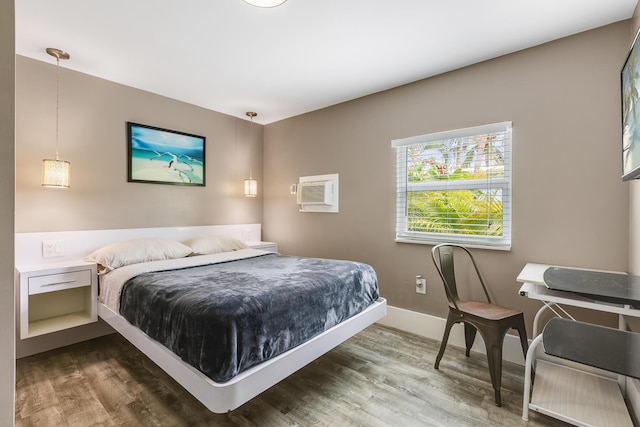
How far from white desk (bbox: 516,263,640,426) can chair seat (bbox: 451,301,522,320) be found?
0.20 m

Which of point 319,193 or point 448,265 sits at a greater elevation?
point 319,193

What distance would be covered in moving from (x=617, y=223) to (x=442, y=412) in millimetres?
1653

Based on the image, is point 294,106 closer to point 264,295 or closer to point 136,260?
point 136,260

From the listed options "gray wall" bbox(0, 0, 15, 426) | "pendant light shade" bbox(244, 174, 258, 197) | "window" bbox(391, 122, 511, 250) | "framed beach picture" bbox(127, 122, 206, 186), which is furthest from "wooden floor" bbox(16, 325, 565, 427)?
"pendant light shade" bbox(244, 174, 258, 197)

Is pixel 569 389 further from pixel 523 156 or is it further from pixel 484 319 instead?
pixel 523 156

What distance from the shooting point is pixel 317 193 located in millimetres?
3520

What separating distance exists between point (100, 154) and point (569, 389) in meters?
4.06

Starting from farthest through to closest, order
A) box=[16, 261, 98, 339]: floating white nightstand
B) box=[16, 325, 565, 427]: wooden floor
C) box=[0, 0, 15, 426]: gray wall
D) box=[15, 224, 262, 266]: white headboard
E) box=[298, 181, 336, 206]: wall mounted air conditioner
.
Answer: box=[298, 181, 336, 206]: wall mounted air conditioner < box=[15, 224, 262, 266]: white headboard < box=[16, 261, 98, 339]: floating white nightstand < box=[16, 325, 565, 427]: wooden floor < box=[0, 0, 15, 426]: gray wall

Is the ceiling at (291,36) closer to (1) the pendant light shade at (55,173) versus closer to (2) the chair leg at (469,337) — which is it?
(1) the pendant light shade at (55,173)

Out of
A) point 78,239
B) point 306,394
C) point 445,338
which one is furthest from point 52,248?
point 445,338

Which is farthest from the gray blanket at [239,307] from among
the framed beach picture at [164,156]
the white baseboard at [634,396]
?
the white baseboard at [634,396]

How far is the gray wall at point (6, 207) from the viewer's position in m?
0.97

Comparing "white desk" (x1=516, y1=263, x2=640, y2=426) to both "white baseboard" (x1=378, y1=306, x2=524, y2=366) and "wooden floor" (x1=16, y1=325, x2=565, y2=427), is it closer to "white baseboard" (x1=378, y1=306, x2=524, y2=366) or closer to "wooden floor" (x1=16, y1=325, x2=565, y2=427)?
Result: "wooden floor" (x1=16, y1=325, x2=565, y2=427)

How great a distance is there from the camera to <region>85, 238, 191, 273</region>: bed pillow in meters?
2.45
